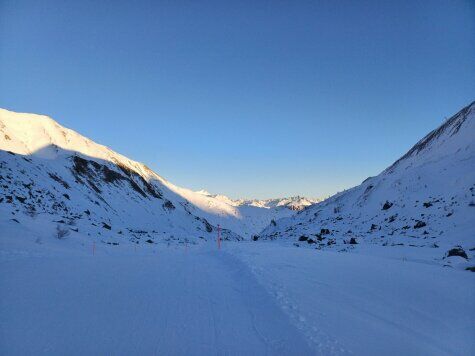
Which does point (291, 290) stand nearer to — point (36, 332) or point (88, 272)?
point (36, 332)

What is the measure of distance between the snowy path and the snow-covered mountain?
15.2 meters

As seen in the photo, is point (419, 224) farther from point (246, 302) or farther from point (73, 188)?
point (73, 188)

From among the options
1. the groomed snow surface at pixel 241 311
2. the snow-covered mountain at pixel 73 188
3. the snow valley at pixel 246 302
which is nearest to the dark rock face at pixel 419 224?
the snow valley at pixel 246 302

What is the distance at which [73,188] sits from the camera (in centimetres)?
5003

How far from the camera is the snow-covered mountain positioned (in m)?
31.7

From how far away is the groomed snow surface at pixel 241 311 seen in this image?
5039 mm

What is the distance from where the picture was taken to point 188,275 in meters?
10.7

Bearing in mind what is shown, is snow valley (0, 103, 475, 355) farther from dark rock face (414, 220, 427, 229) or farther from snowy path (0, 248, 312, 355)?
dark rock face (414, 220, 427, 229)

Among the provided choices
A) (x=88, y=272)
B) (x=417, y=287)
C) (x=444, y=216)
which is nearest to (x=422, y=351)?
(x=417, y=287)

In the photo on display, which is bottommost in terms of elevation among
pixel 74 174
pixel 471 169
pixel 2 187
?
pixel 2 187

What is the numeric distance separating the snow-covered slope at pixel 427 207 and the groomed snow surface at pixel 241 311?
8.86 m

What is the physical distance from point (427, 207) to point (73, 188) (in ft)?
152

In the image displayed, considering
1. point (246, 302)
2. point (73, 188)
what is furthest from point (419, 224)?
point (73, 188)

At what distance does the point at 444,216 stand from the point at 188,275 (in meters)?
19.8
